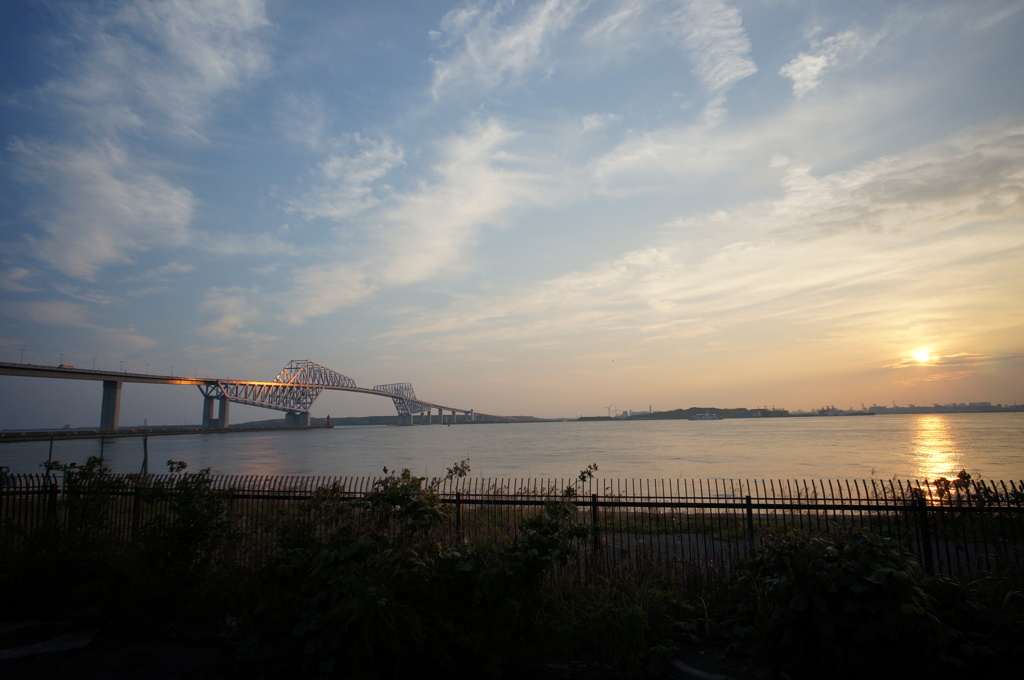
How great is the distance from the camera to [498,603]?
5434mm

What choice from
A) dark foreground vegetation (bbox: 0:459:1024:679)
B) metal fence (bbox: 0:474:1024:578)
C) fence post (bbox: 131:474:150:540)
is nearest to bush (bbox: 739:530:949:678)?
dark foreground vegetation (bbox: 0:459:1024:679)

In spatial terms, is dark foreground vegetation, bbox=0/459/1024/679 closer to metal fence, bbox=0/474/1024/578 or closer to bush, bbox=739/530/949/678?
bush, bbox=739/530/949/678

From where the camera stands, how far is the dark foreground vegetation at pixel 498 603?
15.0 feet

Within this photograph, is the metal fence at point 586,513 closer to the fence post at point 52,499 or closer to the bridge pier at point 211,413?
the fence post at point 52,499

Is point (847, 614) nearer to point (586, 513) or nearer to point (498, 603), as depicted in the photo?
point (498, 603)

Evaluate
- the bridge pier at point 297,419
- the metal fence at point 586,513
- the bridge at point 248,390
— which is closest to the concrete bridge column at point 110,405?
the bridge at point 248,390

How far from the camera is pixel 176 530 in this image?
7.02 metres

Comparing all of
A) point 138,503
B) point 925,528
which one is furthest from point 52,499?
point 925,528

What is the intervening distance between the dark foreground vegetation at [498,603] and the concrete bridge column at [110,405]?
340 ft

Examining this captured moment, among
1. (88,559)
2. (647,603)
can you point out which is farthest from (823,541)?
Result: (88,559)

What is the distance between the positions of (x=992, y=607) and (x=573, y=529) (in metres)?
3.61

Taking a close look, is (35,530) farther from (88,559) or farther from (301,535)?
(301,535)

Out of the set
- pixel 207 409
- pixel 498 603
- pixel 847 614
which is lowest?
pixel 498 603

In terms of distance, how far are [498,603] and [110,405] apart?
108566 millimetres
